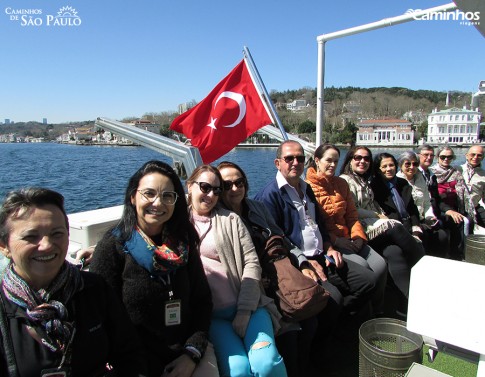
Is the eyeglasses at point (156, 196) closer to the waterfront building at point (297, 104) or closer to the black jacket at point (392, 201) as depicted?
the black jacket at point (392, 201)

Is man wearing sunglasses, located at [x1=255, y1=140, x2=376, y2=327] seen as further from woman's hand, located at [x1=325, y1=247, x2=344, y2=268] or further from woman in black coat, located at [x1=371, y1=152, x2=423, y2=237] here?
woman in black coat, located at [x1=371, y1=152, x2=423, y2=237]

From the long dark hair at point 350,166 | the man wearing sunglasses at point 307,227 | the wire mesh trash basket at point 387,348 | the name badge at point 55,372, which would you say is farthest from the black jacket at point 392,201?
the name badge at point 55,372

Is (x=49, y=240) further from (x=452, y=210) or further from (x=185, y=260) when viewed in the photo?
(x=452, y=210)

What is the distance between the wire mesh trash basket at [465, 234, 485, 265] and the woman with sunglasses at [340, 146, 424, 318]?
2.45 ft

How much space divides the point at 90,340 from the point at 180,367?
20.7 inches

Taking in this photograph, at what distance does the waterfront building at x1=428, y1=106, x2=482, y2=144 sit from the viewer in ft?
286

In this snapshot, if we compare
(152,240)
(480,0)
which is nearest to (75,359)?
(152,240)

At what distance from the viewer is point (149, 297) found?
168 centimetres

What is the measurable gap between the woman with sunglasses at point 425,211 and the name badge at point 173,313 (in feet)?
10.1

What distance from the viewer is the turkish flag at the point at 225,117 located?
165 inches

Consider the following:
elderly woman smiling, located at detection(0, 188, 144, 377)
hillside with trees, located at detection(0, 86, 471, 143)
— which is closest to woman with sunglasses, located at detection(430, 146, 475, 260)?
elderly woman smiling, located at detection(0, 188, 144, 377)

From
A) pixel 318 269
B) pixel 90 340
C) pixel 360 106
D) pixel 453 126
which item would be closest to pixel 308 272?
pixel 318 269

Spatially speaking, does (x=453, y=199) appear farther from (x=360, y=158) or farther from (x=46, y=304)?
(x=46, y=304)

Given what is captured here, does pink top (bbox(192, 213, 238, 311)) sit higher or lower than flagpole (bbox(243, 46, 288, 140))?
lower
